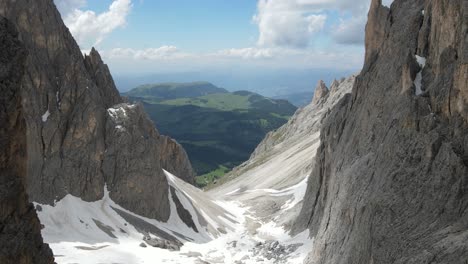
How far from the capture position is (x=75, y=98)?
80438 millimetres

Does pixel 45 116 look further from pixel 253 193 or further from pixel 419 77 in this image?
pixel 253 193

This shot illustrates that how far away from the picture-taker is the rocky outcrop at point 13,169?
2066 cm

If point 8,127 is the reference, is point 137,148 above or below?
below

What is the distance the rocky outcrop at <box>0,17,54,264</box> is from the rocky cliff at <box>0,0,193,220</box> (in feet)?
167

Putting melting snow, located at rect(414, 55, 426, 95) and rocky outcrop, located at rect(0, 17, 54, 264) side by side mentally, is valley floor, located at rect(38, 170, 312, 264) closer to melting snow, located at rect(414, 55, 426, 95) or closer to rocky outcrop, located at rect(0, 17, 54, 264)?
melting snow, located at rect(414, 55, 426, 95)

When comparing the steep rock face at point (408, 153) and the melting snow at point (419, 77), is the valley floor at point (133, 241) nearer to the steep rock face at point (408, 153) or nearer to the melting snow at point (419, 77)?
the steep rock face at point (408, 153)

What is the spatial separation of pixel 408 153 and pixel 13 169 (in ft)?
100

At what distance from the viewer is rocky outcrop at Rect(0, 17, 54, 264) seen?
20656 mm

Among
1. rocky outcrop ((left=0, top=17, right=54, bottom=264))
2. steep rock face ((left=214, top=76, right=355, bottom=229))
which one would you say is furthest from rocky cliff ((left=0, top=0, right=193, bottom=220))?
rocky outcrop ((left=0, top=17, right=54, bottom=264))

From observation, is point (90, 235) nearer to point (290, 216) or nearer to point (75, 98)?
point (75, 98)

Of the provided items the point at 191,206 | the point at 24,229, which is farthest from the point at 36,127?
the point at 24,229

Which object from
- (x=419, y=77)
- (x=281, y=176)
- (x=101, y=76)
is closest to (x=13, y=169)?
(x=419, y=77)

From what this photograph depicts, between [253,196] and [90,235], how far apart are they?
202 feet

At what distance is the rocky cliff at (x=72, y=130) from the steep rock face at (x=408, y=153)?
41027 mm
